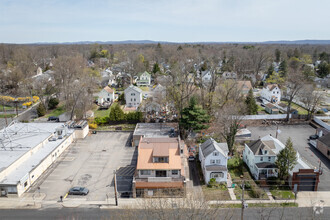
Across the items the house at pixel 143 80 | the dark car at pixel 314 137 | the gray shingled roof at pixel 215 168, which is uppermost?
the house at pixel 143 80

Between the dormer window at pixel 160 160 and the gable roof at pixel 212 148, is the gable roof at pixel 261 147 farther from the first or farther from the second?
the dormer window at pixel 160 160

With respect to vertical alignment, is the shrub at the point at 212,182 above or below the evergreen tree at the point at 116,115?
below

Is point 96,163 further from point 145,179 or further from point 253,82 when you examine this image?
point 253,82

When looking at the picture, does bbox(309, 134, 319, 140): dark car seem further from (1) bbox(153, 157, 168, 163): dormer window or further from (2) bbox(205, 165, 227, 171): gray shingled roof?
(1) bbox(153, 157, 168, 163): dormer window

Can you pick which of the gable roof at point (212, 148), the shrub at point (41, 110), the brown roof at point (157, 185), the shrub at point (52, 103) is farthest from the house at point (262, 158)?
the shrub at point (52, 103)

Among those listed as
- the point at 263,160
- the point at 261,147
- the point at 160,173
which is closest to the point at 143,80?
the point at 261,147
